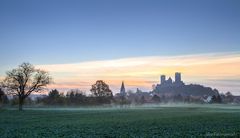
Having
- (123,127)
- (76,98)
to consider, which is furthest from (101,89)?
(123,127)

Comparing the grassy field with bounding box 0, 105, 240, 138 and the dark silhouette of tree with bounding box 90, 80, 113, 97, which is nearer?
the grassy field with bounding box 0, 105, 240, 138

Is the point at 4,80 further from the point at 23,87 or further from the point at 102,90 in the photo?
the point at 102,90

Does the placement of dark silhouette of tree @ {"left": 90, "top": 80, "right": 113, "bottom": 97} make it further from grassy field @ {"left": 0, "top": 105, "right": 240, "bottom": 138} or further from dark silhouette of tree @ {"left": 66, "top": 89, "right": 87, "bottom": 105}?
grassy field @ {"left": 0, "top": 105, "right": 240, "bottom": 138}

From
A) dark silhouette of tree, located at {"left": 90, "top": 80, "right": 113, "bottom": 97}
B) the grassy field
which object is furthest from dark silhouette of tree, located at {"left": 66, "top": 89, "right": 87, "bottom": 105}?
the grassy field

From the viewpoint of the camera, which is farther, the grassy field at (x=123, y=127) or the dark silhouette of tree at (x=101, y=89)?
the dark silhouette of tree at (x=101, y=89)

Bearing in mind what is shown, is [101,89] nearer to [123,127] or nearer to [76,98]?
[76,98]

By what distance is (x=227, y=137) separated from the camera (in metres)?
28.4

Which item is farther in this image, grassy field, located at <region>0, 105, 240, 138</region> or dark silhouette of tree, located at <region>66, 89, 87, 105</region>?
dark silhouette of tree, located at <region>66, 89, 87, 105</region>

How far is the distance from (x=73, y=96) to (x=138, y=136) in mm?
147196

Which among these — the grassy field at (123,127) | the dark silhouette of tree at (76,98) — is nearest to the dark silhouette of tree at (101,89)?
the dark silhouette of tree at (76,98)

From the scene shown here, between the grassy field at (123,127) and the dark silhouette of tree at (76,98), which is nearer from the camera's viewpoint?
the grassy field at (123,127)

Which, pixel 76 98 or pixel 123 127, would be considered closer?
pixel 123 127

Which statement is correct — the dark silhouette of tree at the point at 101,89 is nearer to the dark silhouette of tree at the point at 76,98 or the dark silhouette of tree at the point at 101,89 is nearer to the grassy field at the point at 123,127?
the dark silhouette of tree at the point at 76,98

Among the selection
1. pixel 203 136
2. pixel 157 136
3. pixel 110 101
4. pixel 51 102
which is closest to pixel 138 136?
pixel 157 136
